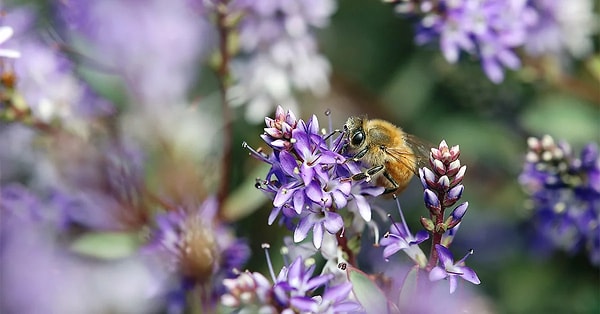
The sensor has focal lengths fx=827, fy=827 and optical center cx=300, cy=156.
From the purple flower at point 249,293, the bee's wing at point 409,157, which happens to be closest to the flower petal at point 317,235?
the purple flower at point 249,293

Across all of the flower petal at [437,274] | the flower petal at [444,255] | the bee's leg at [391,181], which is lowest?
the bee's leg at [391,181]

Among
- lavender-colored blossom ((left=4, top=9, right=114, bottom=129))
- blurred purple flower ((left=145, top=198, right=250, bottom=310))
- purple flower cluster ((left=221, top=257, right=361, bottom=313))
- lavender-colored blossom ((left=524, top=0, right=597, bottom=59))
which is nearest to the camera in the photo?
purple flower cluster ((left=221, top=257, right=361, bottom=313))

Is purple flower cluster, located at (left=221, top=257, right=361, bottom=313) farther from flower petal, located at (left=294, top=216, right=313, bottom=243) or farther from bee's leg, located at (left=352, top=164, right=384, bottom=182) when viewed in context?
bee's leg, located at (left=352, top=164, right=384, bottom=182)

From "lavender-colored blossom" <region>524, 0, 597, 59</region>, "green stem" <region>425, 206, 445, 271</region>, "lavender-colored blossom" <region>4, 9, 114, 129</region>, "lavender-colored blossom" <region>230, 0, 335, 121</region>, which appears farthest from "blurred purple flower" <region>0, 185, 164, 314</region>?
"lavender-colored blossom" <region>524, 0, 597, 59</region>

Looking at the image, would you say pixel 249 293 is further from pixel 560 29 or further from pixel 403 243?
pixel 560 29

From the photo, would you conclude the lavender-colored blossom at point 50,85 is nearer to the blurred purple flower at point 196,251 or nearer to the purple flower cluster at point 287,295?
the blurred purple flower at point 196,251

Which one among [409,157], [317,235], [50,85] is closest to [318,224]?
[317,235]
